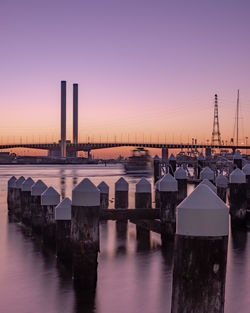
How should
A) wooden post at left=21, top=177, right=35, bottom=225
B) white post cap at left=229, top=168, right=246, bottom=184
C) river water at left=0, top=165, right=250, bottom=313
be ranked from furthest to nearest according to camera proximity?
wooden post at left=21, top=177, right=35, bottom=225 → white post cap at left=229, top=168, right=246, bottom=184 → river water at left=0, top=165, right=250, bottom=313

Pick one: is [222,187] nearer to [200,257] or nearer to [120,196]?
[120,196]

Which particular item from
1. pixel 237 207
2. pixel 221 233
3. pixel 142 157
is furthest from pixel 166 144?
pixel 221 233

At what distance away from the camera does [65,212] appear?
10.6 m

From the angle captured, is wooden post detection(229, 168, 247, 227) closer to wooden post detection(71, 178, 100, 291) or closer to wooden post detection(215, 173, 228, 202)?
wooden post detection(215, 173, 228, 202)

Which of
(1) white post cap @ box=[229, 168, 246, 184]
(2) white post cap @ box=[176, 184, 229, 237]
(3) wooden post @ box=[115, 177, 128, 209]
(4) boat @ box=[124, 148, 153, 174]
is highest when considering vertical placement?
(2) white post cap @ box=[176, 184, 229, 237]

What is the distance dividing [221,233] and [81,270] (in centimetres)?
546

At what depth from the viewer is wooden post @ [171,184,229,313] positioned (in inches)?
167

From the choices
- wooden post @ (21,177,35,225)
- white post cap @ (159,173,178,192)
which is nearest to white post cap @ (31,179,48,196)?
wooden post @ (21,177,35,225)

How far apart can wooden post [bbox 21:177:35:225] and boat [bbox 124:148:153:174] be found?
75451 millimetres

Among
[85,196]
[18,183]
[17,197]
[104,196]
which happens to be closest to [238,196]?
[104,196]

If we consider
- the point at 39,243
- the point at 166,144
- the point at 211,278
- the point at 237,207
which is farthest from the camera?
the point at 166,144

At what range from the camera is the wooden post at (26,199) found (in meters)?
17.2

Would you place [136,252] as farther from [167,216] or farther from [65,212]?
[65,212]

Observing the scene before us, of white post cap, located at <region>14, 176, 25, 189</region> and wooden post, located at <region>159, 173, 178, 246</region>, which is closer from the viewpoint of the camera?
wooden post, located at <region>159, 173, 178, 246</region>
